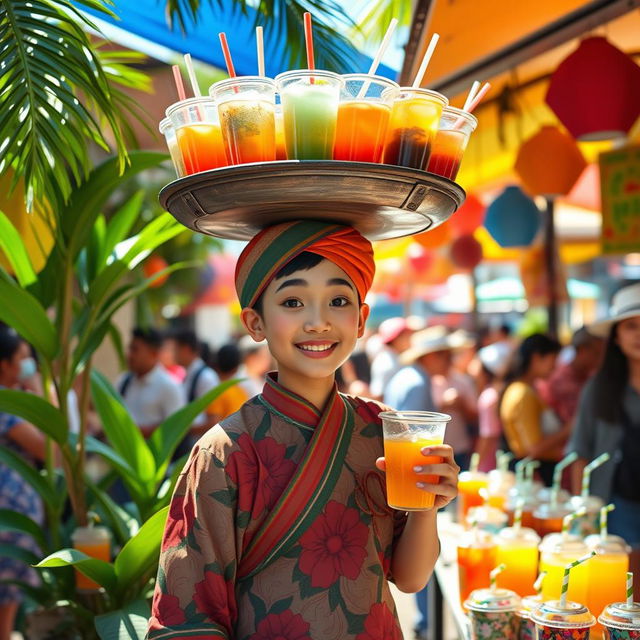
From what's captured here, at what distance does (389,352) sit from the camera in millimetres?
7367

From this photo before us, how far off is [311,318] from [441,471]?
0.46 metres

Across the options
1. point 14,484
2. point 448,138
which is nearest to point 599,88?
point 448,138

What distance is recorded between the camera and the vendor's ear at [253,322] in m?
2.07

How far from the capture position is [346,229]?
2.04m

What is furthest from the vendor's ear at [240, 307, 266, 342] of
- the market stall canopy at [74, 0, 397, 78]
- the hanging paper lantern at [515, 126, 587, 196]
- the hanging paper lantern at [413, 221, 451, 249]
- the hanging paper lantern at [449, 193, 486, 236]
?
the hanging paper lantern at [449, 193, 486, 236]

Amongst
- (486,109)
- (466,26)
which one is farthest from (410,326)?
(466,26)

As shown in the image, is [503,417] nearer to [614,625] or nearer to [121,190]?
[614,625]

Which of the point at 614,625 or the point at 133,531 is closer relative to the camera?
the point at 614,625

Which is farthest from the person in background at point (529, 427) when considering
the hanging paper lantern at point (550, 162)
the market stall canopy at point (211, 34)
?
the market stall canopy at point (211, 34)

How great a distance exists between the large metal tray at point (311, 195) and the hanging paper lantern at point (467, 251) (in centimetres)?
588

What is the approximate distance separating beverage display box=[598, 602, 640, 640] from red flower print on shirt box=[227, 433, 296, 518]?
32.3 inches

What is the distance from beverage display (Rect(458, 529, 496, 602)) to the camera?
265 cm

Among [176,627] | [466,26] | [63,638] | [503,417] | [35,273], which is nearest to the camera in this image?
[176,627]

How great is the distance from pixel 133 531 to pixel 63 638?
1.43ft
